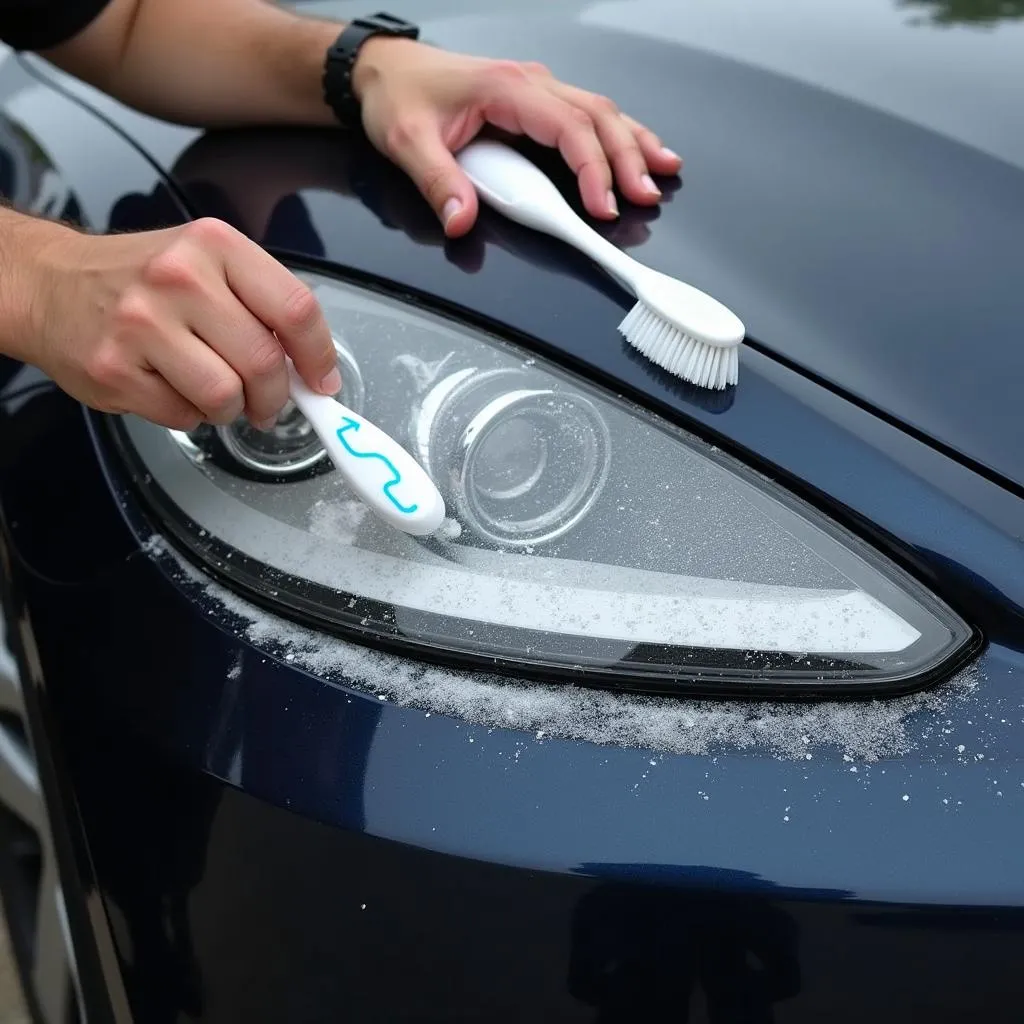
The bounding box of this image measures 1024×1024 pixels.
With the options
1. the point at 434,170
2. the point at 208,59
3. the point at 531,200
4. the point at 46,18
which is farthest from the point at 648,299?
the point at 46,18

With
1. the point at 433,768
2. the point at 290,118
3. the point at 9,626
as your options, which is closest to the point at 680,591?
the point at 433,768

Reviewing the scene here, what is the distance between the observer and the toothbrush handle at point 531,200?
0.98 metres

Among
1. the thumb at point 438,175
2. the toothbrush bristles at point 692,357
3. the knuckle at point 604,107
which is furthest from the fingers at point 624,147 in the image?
the toothbrush bristles at point 692,357

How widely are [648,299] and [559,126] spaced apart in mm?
327

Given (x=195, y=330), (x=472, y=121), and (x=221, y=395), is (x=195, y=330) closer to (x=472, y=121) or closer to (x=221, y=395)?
(x=221, y=395)

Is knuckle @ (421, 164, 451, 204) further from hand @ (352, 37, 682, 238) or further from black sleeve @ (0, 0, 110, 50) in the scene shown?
black sleeve @ (0, 0, 110, 50)

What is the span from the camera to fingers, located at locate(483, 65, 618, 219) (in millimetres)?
1082

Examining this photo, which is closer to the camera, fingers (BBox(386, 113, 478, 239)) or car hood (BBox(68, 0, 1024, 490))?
car hood (BBox(68, 0, 1024, 490))

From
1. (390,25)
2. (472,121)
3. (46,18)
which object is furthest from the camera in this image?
(46,18)

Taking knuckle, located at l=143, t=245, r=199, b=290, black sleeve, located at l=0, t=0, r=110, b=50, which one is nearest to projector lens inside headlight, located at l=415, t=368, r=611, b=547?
knuckle, located at l=143, t=245, r=199, b=290

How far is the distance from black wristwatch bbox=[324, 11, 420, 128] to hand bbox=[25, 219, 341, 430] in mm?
458

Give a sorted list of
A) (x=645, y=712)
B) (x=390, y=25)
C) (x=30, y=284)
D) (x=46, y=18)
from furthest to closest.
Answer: (x=46, y=18) < (x=390, y=25) < (x=30, y=284) < (x=645, y=712)

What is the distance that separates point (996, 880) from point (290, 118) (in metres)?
1.12

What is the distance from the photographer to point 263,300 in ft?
2.76
